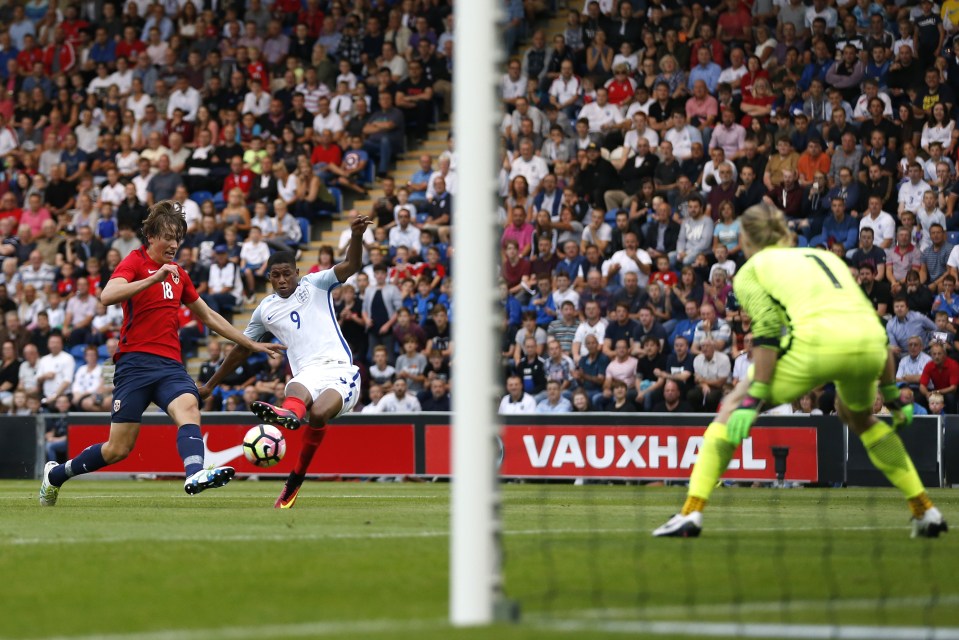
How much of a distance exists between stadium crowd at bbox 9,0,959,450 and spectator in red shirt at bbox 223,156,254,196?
40 millimetres

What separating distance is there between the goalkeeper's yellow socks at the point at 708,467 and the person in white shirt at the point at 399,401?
13.0m

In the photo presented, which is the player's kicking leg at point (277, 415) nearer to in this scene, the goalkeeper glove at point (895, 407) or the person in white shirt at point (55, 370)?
the goalkeeper glove at point (895, 407)

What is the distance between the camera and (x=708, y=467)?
9.51 meters

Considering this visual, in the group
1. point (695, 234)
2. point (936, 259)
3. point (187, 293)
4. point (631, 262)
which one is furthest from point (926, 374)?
point (187, 293)

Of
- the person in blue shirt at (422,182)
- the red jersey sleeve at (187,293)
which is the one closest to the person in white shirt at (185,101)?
the person in blue shirt at (422,182)

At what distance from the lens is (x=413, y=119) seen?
27.1 meters

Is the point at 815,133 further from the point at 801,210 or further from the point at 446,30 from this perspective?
the point at 446,30

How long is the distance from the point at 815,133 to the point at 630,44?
409 cm

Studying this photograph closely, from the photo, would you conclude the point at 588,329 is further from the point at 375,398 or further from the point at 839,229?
the point at 839,229

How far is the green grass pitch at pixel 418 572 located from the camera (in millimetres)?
6055

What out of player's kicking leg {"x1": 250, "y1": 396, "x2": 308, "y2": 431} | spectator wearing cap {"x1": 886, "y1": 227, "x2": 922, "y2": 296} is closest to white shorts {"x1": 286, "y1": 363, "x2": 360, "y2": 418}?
player's kicking leg {"x1": 250, "y1": 396, "x2": 308, "y2": 431}

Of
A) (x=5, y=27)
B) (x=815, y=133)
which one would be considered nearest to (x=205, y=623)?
(x=815, y=133)

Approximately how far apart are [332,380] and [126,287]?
1998 millimetres

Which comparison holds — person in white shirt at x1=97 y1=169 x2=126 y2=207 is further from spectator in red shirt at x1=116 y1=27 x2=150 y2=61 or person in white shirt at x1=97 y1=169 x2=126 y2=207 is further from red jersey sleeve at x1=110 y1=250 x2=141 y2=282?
red jersey sleeve at x1=110 y1=250 x2=141 y2=282
